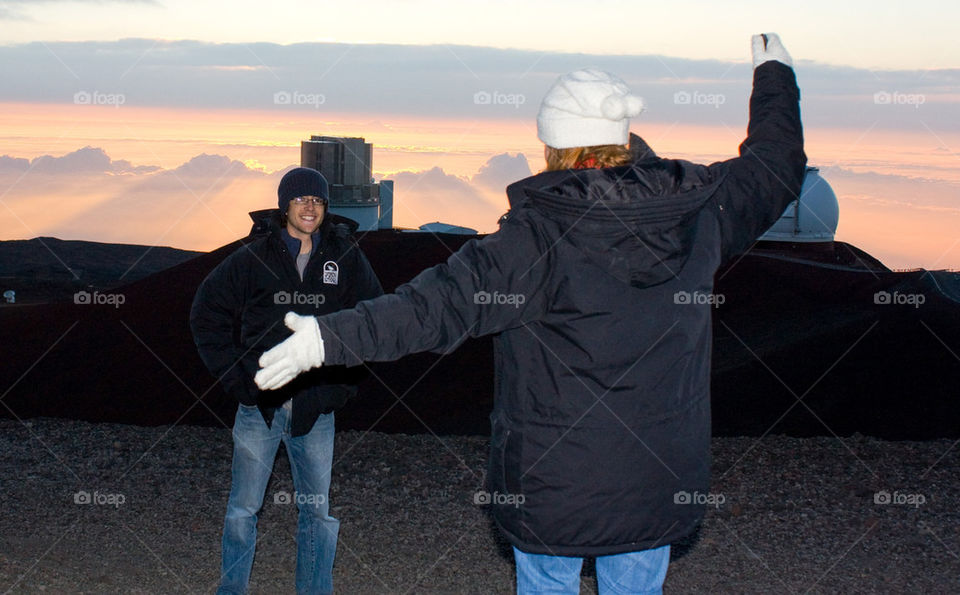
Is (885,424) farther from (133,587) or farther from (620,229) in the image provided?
(620,229)

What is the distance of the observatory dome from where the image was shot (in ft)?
72.9

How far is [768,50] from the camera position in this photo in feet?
12.3

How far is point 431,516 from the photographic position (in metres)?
7.40

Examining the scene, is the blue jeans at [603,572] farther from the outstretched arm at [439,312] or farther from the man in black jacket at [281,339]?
the man in black jacket at [281,339]

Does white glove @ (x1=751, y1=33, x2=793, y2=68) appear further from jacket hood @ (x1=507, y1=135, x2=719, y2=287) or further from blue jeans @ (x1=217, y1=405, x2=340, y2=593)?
blue jeans @ (x1=217, y1=405, x2=340, y2=593)

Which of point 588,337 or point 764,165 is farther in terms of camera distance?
point 764,165

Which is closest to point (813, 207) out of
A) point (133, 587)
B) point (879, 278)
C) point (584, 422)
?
point (879, 278)

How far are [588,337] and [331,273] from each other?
2.49m

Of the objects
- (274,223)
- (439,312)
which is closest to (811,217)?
(274,223)

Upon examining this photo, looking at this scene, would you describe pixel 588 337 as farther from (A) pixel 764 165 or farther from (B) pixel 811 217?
(B) pixel 811 217

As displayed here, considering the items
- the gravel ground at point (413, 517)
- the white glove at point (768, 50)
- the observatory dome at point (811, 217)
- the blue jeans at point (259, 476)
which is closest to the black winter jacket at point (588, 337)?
the white glove at point (768, 50)

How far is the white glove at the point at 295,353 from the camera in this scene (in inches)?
106

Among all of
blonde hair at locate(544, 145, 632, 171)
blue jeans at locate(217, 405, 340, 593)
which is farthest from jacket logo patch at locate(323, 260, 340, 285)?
blonde hair at locate(544, 145, 632, 171)

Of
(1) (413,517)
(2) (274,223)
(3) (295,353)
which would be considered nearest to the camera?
(3) (295,353)
